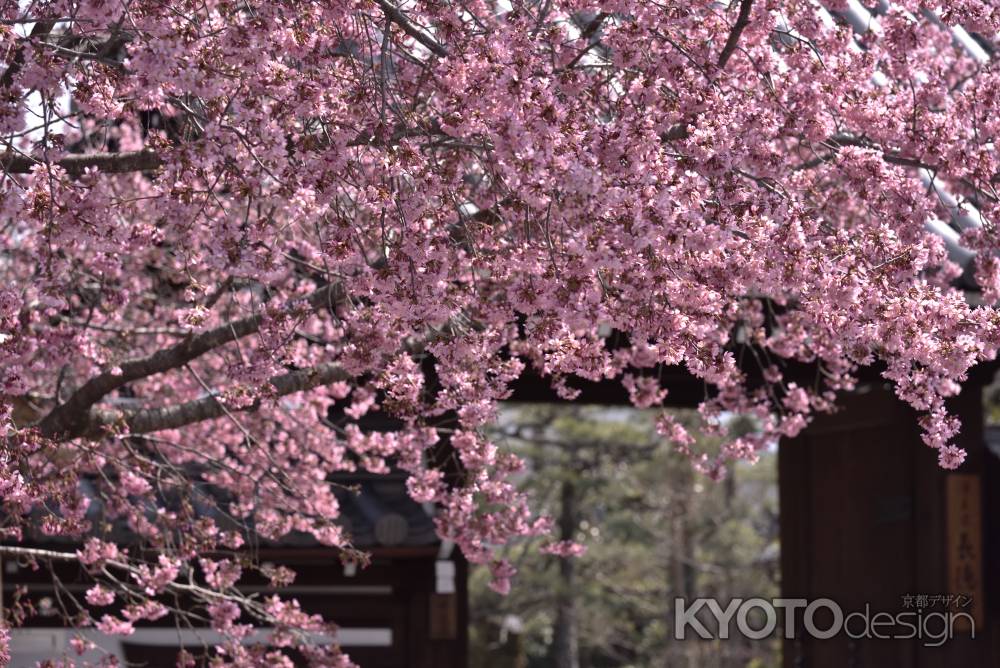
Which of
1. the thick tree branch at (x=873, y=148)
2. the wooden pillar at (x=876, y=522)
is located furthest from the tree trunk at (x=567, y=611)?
the thick tree branch at (x=873, y=148)

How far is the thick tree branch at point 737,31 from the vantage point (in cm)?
475

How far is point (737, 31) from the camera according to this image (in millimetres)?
4805

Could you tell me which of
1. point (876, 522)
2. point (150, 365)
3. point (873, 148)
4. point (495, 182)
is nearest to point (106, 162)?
point (150, 365)

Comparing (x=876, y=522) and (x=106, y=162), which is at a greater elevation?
(x=106, y=162)

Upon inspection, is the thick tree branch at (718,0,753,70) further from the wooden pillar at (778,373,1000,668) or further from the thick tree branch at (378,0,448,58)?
the wooden pillar at (778,373,1000,668)

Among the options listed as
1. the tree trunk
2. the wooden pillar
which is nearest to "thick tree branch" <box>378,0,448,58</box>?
the wooden pillar

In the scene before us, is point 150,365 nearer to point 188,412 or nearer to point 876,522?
point 188,412

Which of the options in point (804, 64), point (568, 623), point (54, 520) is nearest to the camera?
point (804, 64)

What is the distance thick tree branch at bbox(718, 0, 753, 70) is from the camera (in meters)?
4.75

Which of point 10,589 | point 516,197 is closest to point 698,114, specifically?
point 516,197

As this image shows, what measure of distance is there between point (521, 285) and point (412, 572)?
17.2ft

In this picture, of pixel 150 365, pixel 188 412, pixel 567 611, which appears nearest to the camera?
pixel 150 365

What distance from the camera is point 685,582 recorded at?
61.9 ft

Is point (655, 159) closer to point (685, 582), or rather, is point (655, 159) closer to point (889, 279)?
point (889, 279)
